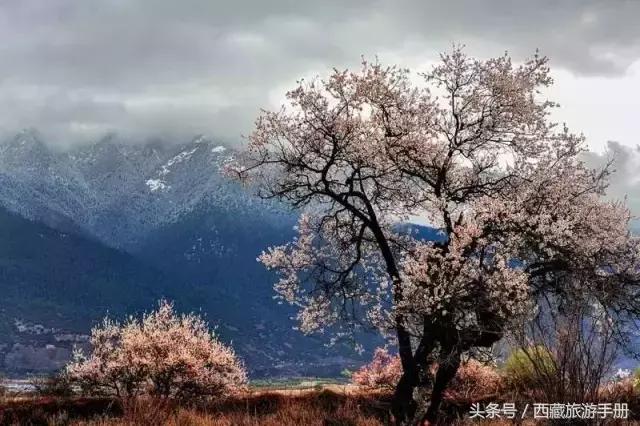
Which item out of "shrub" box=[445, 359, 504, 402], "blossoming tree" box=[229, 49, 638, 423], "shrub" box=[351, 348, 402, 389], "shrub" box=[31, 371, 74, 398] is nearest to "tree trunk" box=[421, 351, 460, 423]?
"blossoming tree" box=[229, 49, 638, 423]

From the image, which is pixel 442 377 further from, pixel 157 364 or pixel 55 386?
pixel 55 386

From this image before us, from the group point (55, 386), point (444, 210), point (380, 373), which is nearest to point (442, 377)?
point (444, 210)

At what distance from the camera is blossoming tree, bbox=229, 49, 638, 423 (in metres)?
20.5

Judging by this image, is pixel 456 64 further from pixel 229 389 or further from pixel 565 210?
pixel 229 389

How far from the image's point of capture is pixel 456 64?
955 inches

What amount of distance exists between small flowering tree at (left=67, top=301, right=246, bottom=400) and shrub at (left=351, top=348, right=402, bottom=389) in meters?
5.45

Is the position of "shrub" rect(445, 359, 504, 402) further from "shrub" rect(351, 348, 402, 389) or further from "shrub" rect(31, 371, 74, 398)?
"shrub" rect(31, 371, 74, 398)

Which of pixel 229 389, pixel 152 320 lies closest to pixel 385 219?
pixel 229 389

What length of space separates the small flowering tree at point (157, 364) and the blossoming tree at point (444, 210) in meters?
7.52

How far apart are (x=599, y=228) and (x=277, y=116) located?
10.4 meters

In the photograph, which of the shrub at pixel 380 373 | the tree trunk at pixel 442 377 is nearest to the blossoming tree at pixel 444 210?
the tree trunk at pixel 442 377

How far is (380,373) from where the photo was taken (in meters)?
32.8

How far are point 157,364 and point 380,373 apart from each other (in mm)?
9226

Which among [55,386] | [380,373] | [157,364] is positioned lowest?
[55,386]
